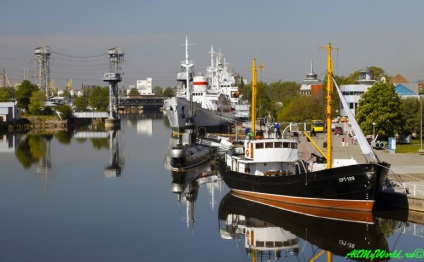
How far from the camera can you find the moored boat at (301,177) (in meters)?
35.3

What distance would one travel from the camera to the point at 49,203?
44125mm

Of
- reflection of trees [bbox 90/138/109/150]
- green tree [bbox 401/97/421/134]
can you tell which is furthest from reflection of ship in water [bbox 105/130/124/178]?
green tree [bbox 401/97/421/134]

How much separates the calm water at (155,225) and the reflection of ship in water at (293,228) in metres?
0.05

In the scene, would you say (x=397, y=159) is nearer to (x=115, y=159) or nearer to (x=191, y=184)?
(x=191, y=184)

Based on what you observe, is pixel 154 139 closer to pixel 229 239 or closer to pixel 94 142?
pixel 94 142

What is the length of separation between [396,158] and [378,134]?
48.8 feet

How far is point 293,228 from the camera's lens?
114ft

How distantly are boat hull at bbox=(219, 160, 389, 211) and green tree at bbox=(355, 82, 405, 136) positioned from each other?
1161 inches

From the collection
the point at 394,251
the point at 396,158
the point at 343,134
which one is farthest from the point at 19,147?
the point at 394,251

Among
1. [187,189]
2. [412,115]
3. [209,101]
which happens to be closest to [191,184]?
[187,189]

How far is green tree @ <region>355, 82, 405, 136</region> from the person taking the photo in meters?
66.8

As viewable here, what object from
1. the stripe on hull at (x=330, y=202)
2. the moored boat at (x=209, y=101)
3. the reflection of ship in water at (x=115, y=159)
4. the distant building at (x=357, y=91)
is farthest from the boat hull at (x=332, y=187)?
the distant building at (x=357, y=91)

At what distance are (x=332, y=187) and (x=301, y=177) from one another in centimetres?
189

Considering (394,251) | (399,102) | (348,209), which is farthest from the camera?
(399,102)
